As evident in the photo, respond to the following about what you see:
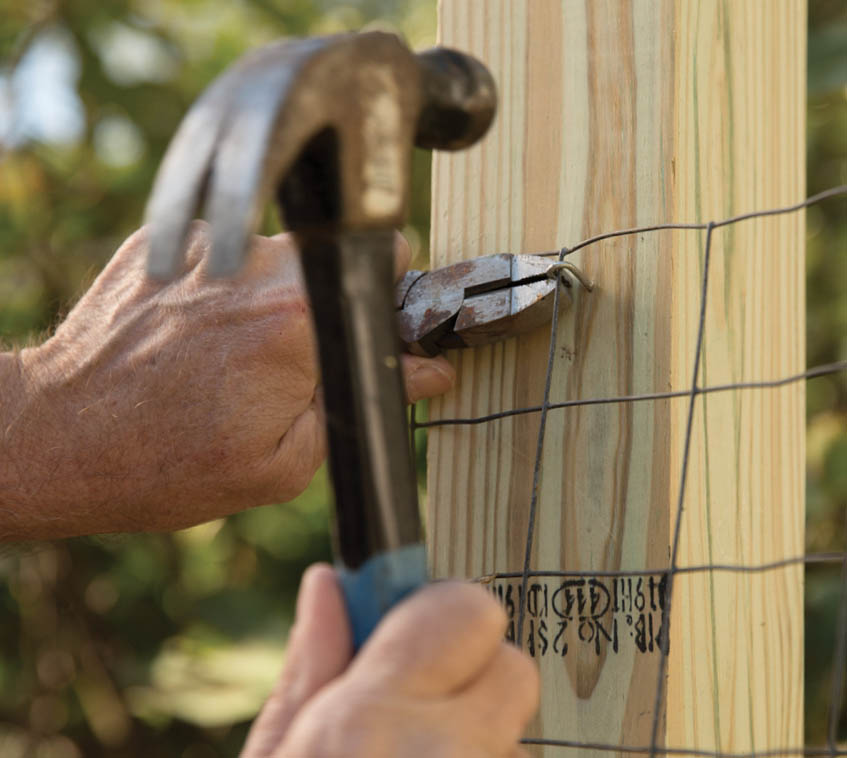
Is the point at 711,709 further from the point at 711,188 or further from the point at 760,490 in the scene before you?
the point at 711,188

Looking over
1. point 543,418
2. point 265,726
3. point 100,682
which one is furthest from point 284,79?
point 100,682

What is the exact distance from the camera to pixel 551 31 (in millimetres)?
1086

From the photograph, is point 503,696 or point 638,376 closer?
point 503,696

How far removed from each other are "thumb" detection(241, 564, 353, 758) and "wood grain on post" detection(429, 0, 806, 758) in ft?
1.36

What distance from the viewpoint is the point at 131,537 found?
13.5 feet

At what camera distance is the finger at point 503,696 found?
593mm

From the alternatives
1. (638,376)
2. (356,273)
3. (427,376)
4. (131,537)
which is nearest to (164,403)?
(427,376)

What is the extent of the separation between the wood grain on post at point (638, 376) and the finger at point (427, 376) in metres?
0.02

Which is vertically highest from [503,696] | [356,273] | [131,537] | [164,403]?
[356,273]

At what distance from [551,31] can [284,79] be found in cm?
58

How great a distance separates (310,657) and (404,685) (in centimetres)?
7

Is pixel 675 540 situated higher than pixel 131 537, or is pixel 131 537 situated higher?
pixel 675 540

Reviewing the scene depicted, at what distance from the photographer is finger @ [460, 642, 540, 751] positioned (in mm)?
593

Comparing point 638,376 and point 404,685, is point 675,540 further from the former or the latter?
point 404,685
